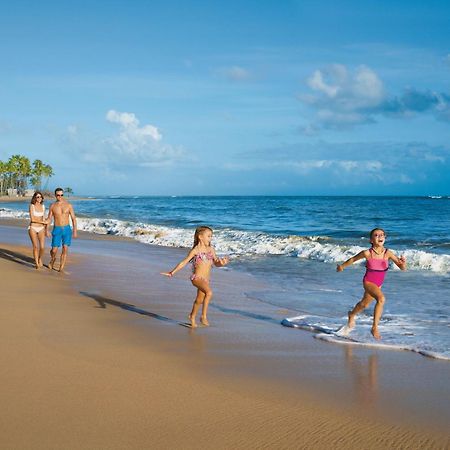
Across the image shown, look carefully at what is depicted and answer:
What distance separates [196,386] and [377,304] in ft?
10.6

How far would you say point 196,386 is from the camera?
4805mm

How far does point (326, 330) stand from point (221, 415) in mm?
3523

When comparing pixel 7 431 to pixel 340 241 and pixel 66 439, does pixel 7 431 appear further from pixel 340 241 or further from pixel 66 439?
pixel 340 241

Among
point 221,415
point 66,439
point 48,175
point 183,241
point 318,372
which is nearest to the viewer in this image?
point 66,439

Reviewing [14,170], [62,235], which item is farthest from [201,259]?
[14,170]

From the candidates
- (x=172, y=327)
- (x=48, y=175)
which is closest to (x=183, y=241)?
(x=172, y=327)

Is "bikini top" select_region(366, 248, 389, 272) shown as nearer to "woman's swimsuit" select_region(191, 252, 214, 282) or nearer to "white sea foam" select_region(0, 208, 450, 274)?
"woman's swimsuit" select_region(191, 252, 214, 282)

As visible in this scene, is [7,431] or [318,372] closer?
[7,431]

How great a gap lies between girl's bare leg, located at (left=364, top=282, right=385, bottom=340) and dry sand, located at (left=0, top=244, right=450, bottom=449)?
8.20ft

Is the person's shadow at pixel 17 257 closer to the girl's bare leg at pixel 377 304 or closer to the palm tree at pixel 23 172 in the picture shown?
the girl's bare leg at pixel 377 304

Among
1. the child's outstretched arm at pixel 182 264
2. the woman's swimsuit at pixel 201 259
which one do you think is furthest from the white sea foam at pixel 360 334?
the child's outstretched arm at pixel 182 264

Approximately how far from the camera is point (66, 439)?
3643 mm

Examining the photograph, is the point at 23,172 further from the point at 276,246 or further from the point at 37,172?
the point at 276,246

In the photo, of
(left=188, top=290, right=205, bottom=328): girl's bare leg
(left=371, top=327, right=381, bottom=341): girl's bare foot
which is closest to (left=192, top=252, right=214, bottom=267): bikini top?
(left=188, top=290, right=205, bottom=328): girl's bare leg
